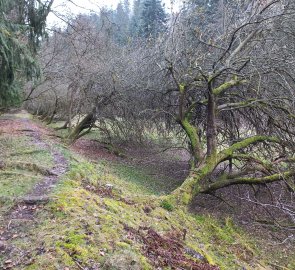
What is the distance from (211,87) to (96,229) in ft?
22.0

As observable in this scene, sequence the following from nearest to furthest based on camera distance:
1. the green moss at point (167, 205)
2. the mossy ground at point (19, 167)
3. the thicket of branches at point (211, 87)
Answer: the mossy ground at point (19, 167), the green moss at point (167, 205), the thicket of branches at point (211, 87)

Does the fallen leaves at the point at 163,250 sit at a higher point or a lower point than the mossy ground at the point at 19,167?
lower

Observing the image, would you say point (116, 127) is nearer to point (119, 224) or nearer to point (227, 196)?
point (227, 196)

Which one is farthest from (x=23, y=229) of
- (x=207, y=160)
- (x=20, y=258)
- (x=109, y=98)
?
(x=109, y=98)

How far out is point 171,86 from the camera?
13977 millimetres

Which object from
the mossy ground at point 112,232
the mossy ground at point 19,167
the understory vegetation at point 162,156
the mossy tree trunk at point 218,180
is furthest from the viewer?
the mossy tree trunk at point 218,180

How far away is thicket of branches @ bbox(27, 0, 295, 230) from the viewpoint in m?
10.5

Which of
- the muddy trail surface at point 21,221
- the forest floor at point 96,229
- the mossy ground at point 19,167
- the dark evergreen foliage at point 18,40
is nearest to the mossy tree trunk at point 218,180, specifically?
the forest floor at point 96,229

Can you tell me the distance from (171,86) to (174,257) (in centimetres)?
944

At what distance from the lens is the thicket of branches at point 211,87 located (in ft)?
34.3

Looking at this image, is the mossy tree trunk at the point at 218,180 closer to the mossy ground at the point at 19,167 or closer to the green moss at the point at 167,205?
the green moss at the point at 167,205

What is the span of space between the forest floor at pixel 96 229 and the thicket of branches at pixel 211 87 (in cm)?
130

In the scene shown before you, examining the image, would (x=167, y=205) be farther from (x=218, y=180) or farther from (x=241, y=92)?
(x=241, y=92)

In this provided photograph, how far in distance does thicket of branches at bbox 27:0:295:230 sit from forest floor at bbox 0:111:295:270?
1.30m
